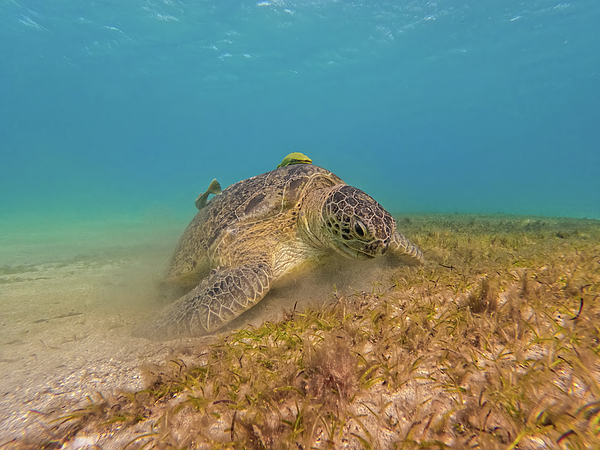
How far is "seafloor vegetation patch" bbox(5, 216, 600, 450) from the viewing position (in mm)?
832

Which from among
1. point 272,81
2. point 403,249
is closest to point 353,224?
point 403,249

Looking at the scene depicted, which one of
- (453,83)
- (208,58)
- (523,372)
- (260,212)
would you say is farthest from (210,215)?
(453,83)

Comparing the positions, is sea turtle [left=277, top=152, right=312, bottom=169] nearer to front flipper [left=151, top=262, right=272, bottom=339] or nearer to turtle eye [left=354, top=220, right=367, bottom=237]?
turtle eye [left=354, top=220, right=367, bottom=237]

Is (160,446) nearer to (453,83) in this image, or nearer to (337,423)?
(337,423)

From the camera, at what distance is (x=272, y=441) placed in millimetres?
854

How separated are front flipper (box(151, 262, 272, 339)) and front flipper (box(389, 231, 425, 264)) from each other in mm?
1416

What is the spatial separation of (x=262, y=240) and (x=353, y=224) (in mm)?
1158

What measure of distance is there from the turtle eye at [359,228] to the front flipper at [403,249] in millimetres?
575

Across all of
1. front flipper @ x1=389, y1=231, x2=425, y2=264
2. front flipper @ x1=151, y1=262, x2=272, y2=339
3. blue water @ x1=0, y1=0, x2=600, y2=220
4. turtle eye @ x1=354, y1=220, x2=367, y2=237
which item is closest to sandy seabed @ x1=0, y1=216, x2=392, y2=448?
front flipper @ x1=151, y1=262, x2=272, y2=339

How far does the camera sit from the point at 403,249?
9.36ft

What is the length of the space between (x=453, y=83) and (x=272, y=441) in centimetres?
6975

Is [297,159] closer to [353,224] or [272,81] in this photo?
[353,224]

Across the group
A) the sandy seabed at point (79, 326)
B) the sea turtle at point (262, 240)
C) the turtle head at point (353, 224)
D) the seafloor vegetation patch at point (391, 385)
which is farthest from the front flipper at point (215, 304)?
the turtle head at point (353, 224)

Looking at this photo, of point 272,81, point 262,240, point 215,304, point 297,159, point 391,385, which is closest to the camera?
point 391,385
